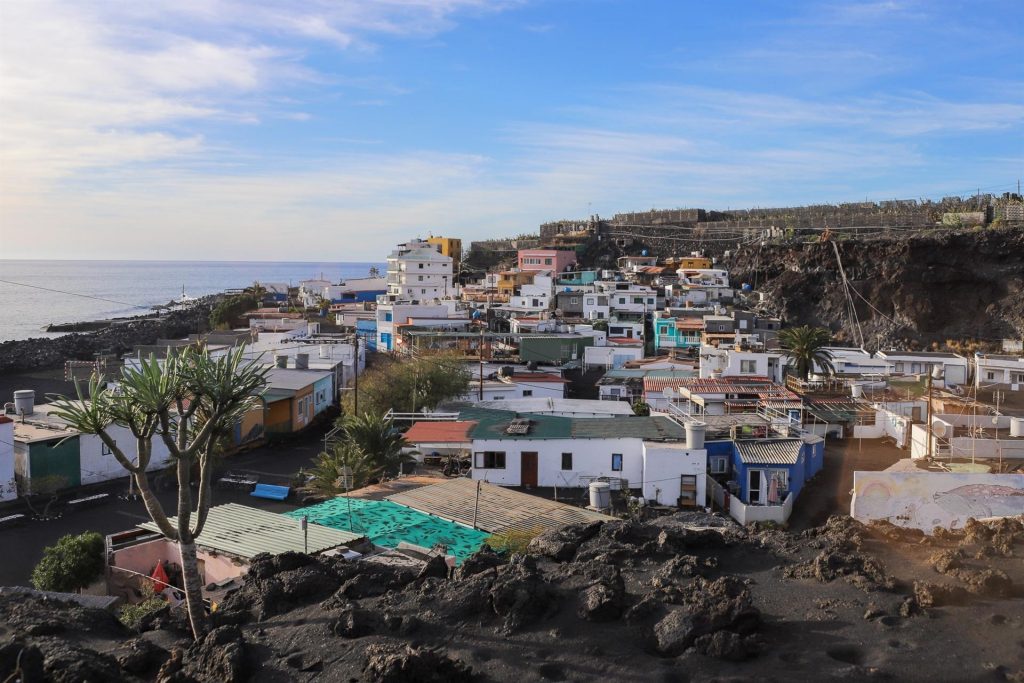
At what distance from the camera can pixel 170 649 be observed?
852cm

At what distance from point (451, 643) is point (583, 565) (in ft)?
6.65

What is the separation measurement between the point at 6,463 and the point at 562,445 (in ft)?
42.1

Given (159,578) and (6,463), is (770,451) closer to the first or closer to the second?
(159,578)

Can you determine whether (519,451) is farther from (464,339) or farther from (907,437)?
(464,339)

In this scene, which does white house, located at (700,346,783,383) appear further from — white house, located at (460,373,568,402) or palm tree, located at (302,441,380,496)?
palm tree, located at (302,441,380,496)

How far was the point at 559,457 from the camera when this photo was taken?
20.2 meters

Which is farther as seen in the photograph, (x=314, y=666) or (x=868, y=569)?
(x=868, y=569)

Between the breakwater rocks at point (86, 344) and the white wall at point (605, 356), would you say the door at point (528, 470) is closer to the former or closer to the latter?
the white wall at point (605, 356)

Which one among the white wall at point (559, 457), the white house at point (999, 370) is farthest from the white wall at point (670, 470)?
the white house at point (999, 370)

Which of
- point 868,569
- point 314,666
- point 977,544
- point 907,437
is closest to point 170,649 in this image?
point 314,666

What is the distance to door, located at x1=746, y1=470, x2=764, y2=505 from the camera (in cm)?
1952

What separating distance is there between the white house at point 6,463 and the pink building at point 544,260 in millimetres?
59591

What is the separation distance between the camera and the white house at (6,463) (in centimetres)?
1942

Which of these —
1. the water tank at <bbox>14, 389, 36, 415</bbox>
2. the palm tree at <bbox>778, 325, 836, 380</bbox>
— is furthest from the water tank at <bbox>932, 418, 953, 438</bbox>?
the water tank at <bbox>14, 389, 36, 415</bbox>
